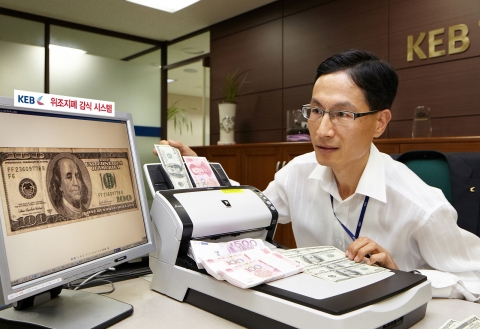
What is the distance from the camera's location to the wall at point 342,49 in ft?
9.70

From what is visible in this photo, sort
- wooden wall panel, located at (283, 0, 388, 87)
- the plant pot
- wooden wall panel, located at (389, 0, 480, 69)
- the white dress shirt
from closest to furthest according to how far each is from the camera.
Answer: the white dress shirt → wooden wall panel, located at (389, 0, 480, 69) → wooden wall panel, located at (283, 0, 388, 87) → the plant pot

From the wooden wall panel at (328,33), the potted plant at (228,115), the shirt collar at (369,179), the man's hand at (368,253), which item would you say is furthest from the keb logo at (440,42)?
the man's hand at (368,253)

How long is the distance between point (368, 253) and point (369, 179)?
0.98ft

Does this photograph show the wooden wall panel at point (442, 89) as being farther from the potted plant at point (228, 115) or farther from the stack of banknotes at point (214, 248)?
the stack of banknotes at point (214, 248)

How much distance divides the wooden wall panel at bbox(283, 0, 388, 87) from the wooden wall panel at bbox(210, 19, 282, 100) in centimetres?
14

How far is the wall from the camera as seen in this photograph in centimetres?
296

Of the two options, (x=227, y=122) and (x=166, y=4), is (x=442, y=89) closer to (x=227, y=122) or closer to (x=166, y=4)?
(x=227, y=122)

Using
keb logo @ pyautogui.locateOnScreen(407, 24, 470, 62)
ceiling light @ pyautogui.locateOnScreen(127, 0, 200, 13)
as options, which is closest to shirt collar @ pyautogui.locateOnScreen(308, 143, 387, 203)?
keb logo @ pyautogui.locateOnScreen(407, 24, 470, 62)

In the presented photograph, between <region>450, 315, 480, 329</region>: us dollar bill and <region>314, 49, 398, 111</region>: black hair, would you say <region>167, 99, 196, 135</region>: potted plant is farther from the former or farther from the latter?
<region>450, 315, 480, 329</region>: us dollar bill

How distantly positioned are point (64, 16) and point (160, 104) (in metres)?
1.79

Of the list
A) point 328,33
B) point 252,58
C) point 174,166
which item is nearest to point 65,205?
point 174,166

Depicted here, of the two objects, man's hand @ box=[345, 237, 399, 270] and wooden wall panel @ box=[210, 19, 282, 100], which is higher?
wooden wall panel @ box=[210, 19, 282, 100]

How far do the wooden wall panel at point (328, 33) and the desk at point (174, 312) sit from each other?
2790 mm

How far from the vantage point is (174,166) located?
4.13ft
